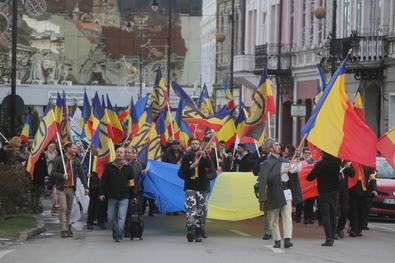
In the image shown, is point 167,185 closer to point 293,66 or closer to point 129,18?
point 293,66

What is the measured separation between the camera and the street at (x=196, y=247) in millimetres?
14148

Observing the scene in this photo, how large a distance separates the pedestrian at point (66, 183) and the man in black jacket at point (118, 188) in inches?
19.6

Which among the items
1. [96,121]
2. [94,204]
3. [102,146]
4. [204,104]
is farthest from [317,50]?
[94,204]

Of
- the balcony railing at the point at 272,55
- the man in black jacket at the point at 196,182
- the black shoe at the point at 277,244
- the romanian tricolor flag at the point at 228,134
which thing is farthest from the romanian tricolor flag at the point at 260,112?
the balcony railing at the point at 272,55

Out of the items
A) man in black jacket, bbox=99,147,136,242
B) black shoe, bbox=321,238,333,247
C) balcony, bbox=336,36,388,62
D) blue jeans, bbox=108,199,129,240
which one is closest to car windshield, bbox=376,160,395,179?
black shoe, bbox=321,238,333,247

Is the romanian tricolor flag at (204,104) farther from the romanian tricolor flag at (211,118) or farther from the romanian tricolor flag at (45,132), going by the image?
the romanian tricolor flag at (45,132)

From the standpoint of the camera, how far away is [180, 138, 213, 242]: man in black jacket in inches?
665

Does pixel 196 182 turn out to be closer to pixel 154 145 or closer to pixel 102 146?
pixel 102 146

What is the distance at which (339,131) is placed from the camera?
15.6m

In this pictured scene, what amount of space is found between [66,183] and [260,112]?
5239mm

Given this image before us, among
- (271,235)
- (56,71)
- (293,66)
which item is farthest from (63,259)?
(56,71)

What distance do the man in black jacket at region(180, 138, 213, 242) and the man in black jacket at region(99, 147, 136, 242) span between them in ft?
3.27

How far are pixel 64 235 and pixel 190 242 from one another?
2410 mm

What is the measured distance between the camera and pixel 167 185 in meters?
19.2
